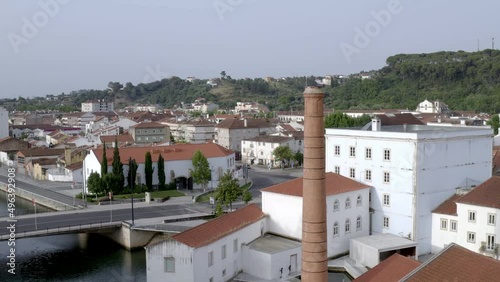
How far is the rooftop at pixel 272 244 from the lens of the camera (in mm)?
25078

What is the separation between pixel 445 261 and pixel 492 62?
325 feet

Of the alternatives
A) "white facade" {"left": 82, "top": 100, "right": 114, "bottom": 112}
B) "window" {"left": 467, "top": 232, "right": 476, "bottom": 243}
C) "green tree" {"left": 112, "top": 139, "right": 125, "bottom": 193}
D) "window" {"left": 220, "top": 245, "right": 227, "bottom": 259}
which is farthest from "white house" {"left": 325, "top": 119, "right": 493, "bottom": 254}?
"white facade" {"left": 82, "top": 100, "right": 114, "bottom": 112}

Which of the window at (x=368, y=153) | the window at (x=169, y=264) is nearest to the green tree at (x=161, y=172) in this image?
the window at (x=368, y=153)

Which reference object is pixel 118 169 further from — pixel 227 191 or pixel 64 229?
pixel 227 191

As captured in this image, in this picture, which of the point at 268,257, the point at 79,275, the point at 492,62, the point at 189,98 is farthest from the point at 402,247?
the point at 189,98

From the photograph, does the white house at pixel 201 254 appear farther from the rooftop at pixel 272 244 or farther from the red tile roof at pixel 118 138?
the red tile roof at pixel 118 138

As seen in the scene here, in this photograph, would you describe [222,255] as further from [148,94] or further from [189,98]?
[148,94]

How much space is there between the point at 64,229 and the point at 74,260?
6.39ft

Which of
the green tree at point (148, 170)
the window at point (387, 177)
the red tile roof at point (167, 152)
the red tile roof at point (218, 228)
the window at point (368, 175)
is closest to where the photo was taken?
the red tile roof at point (218, 228)

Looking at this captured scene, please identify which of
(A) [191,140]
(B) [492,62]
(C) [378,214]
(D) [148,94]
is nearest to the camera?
(C) [378,214]

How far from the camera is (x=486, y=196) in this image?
2553 centimetres

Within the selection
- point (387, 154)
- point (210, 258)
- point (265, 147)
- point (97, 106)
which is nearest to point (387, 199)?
point (387, 154)

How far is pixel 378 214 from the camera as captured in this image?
29734 millimetres

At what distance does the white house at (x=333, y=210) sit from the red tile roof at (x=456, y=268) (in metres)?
10.1
